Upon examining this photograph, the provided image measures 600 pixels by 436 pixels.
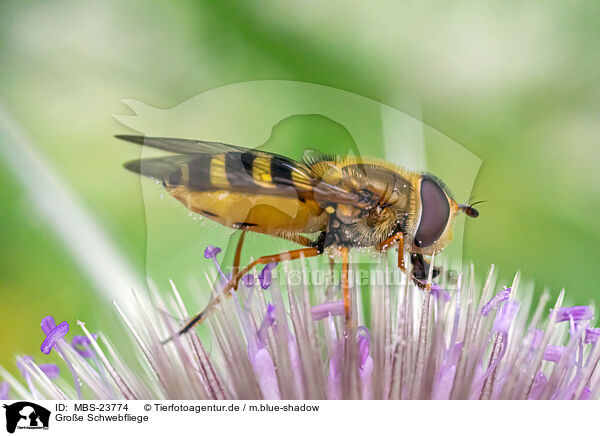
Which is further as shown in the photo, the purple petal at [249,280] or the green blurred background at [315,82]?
the green blurred background at [315,82]

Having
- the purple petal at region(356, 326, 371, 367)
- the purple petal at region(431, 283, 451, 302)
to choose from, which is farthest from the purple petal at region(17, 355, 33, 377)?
the purple petal at region(431, 283, 451, 302)

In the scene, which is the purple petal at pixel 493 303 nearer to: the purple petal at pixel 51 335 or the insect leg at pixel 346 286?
the insect leg at pixel 346 286

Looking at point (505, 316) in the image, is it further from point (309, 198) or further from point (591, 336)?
point (309, 198)

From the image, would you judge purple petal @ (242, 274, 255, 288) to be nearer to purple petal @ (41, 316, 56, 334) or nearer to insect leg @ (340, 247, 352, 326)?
insect leg @ (340, 247, 352, 326)

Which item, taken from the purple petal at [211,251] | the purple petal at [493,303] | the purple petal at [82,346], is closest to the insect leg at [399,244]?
the purple petal at [493,303]
